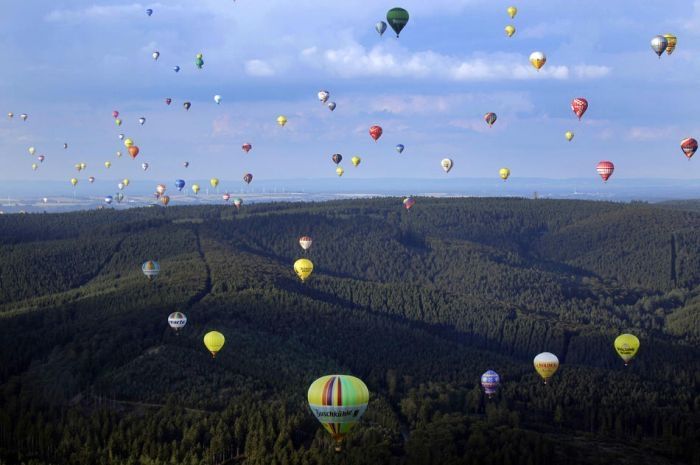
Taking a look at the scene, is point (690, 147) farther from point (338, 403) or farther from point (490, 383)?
point (338, 403)

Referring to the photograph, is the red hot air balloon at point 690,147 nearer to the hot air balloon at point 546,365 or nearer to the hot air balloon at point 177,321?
the hot air balloon at point 546,365

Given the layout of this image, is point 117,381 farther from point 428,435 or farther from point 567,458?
point 567,458

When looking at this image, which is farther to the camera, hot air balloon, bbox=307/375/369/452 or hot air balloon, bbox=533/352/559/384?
hot air balloon, bbox=533/352/559/384

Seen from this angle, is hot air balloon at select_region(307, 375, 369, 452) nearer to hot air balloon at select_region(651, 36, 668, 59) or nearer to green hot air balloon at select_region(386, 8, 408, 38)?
green hot air balloon at select_region(386, 8, 408, 38)

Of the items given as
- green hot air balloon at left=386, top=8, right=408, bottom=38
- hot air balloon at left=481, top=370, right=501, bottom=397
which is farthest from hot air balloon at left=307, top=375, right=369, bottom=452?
green hot air balloon at left=386, top=8, right=408, bottom=38

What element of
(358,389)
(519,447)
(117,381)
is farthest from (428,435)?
(117,381)
